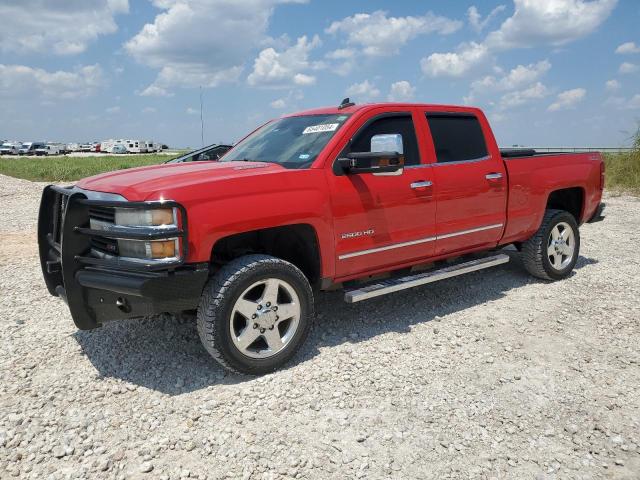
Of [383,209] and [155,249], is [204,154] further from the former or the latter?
[155,249]

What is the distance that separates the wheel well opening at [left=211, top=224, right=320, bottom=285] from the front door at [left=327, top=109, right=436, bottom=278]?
7.7 inches

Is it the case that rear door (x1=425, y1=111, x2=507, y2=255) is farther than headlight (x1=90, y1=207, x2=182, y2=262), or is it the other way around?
rear door (x1=425, y1=111, x2=507, y2=255)

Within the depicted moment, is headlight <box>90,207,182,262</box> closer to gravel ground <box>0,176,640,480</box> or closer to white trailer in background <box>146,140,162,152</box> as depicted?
gravel ground <box>0,176,640,480</box>

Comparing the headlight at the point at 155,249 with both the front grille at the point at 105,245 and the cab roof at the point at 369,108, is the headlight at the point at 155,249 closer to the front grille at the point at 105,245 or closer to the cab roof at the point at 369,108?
the front grille at the point at 105,245

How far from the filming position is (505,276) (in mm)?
6191

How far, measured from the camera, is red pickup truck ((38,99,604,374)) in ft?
11.0

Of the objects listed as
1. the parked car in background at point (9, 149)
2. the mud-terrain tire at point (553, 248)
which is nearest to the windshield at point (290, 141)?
the mud-terrain tire at point (553, 248)

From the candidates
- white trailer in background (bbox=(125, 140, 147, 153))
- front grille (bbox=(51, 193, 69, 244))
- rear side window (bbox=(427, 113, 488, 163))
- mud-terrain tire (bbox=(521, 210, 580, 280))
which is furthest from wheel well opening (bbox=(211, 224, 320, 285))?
white trailer in background (bbox=(125, 140, 147, 153))

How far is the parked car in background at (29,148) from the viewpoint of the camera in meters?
62.5

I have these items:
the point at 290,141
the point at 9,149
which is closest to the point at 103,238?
the point at 290,141

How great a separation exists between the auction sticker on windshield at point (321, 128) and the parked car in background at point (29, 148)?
67858mm

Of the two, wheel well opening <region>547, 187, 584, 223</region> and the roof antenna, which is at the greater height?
the roof antenna

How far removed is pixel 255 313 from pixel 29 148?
228 ft

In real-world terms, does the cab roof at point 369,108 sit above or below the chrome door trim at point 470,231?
above
